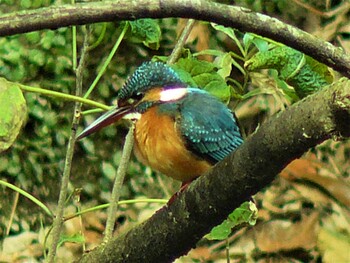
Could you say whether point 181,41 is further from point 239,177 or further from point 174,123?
point 239,177

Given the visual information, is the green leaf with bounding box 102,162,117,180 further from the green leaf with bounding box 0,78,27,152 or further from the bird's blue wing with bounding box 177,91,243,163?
the green leaf with bounding box 0,78,27,152

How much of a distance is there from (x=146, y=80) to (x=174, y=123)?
14 cm

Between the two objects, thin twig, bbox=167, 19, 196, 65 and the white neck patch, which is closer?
the white neck patch

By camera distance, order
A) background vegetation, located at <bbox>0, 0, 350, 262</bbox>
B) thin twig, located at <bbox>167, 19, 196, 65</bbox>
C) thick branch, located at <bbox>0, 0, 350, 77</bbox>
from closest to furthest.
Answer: thick branch, located at <bbox>0, 0, 350, 77</bbox> < thin twig, located at <bbox>167, 19, 196, 65</bbox> < background vegetation, located at <bbox>0, 0, 350, 262</bbox>

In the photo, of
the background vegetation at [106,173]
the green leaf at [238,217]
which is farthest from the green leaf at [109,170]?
the green leaf at [238,217]

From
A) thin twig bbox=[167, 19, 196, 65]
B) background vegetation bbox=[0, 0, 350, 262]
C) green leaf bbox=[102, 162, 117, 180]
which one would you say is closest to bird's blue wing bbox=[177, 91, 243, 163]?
thin twig bbox=[167, 19, 196, 65]

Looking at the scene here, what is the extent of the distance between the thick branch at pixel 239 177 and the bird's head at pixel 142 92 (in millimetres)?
262

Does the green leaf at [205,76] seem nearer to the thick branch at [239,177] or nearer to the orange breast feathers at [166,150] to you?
the orange breast feathers at [166,150]

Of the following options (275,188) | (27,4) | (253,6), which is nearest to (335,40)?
(253,6)

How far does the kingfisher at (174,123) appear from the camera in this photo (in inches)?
52.1

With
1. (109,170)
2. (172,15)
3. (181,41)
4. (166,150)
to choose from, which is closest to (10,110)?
(166,150)

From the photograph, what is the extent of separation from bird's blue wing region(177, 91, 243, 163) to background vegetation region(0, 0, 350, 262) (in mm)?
1139

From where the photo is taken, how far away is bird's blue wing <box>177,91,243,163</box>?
4.34 ft

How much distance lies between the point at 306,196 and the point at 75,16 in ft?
6.54
